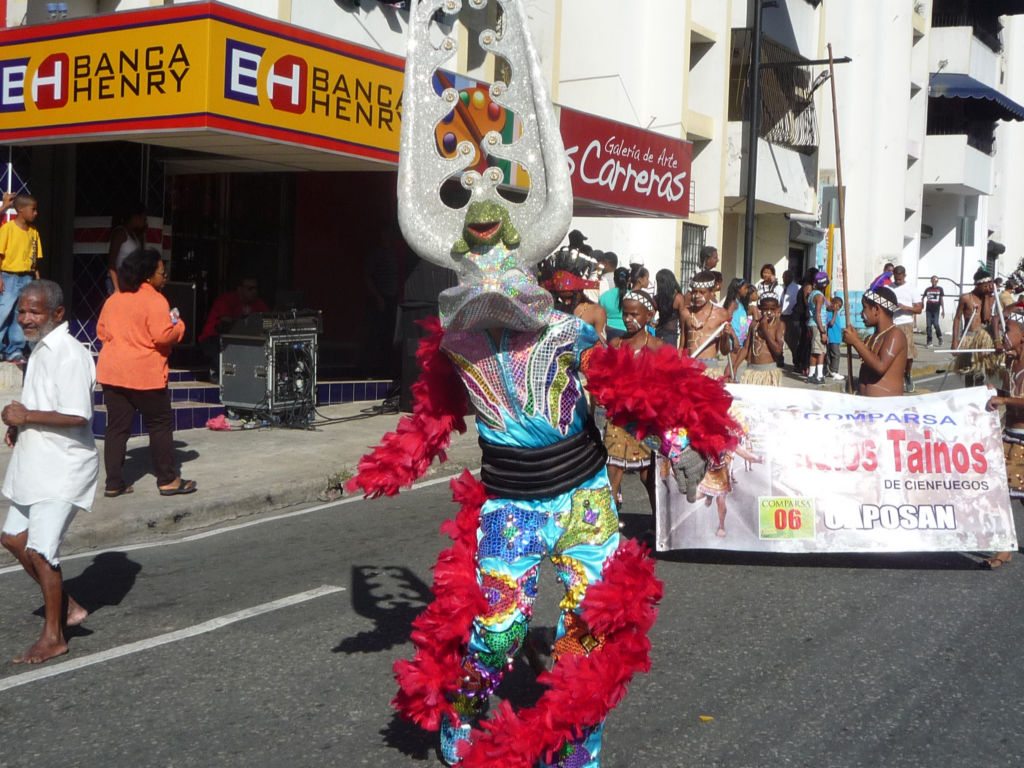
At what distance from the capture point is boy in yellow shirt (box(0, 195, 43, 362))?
36.6 ft

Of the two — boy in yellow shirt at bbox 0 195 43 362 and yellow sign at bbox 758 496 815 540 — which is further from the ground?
boy in yellow shirt at bbox 0 195 43 362

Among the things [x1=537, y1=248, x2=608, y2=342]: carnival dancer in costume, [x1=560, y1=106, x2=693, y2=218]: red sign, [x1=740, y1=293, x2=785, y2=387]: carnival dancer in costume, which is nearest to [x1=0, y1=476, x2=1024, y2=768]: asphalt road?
[x1=537, y1=248, x2=608, y2=342]: carnival dancer in costume

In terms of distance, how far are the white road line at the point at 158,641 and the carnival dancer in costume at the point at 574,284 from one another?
7.14 feet

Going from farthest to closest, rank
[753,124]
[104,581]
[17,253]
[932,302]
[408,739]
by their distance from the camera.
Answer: [932,302]
[753,124]
[17,253]
[104,581]
[408,739]

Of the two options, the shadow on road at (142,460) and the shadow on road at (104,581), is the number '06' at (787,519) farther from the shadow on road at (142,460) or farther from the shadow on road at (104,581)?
the shadow on road at (142,460)

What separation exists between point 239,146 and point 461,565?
26.9 feet

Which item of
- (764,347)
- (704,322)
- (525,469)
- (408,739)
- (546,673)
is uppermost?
(704,322)

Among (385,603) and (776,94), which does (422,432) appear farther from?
(776,94)

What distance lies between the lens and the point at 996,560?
7578 mm

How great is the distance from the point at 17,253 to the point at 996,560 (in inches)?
357

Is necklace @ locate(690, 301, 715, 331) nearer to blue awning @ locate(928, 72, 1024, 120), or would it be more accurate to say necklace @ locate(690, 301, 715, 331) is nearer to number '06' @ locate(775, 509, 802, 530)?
number '06' @ locate(775, 509, 802, 530)

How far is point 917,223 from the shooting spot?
116ft

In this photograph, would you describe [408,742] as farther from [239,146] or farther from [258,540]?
[239,146]

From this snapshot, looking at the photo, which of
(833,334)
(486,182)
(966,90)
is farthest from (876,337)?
(966,90)
